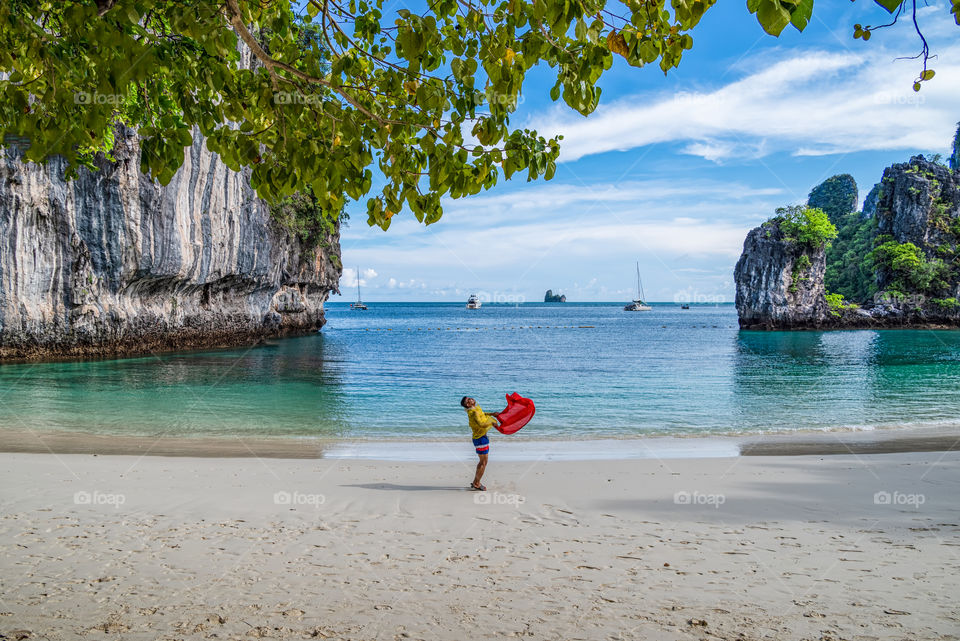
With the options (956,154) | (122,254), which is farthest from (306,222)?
(956,154)

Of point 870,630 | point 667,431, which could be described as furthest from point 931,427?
point 870,630

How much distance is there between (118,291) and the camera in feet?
97.8

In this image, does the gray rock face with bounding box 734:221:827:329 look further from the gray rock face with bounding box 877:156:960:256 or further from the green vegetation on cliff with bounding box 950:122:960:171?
the green vegetation on cliff with bounding box 950:122:960:171

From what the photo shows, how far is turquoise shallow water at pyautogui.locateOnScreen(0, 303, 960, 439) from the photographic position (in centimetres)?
1473

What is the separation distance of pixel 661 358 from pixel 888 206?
53086 mm

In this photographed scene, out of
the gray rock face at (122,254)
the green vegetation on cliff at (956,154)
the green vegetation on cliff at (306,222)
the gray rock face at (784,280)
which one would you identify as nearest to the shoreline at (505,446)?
the gray rock face at (122,254)

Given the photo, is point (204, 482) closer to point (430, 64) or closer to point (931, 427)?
point (430, 64)

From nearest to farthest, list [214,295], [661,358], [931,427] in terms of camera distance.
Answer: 1. [931,427]
2. [661,358]
3. [214,295]
